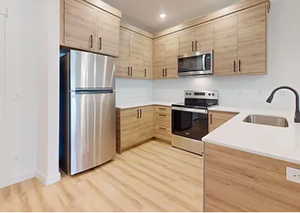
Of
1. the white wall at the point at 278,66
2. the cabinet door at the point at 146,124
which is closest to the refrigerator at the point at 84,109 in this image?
the cabinet door at the point at 146,124

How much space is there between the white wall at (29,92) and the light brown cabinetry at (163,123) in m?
2.14

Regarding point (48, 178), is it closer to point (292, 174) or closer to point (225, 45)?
point (292, 174)

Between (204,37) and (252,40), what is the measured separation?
33.0 inches

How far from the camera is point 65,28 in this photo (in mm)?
2189

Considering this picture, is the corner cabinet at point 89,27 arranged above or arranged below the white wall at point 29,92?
above

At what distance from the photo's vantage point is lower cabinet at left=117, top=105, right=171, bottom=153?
3.12 m

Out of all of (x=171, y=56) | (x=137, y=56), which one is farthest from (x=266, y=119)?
(x=137, y=56)

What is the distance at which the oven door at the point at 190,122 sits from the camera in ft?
9.66

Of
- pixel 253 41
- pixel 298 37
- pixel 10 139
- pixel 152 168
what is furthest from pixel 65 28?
pixel 298 37

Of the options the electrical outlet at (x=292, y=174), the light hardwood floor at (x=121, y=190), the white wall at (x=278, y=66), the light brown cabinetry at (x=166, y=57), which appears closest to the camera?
the electrical outlet at (x=292, y=174)

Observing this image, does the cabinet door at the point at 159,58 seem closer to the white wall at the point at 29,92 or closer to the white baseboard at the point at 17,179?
the white wall at the point at 29,92

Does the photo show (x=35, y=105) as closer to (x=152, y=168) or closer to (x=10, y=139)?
(x=10, y=139)

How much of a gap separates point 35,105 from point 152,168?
1.95 metres

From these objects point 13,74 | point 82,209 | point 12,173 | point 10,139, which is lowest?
point 82,209
